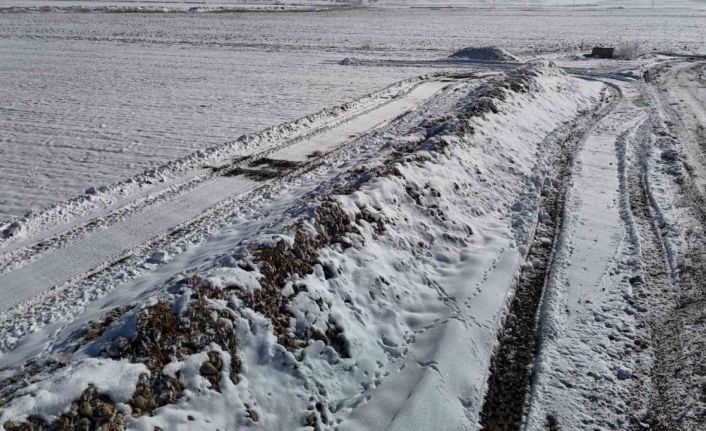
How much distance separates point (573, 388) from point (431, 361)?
4.51ft

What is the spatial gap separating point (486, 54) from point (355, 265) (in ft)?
83.3

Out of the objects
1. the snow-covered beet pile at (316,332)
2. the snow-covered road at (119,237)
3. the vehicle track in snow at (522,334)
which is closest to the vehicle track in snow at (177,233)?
the snow-covered road at (119,237)

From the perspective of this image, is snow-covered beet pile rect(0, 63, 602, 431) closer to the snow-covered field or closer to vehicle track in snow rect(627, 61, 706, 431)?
the snow-covered field

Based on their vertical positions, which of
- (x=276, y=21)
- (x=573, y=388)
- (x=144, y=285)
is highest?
(x=276, y=21)

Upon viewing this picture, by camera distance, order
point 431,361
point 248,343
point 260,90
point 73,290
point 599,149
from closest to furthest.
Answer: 1. point 248,343
2. point 431,361
3. point 73,290
4. point 599,149
5. point 260,90

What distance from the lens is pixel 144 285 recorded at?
6.98m

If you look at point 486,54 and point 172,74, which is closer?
point 172,74

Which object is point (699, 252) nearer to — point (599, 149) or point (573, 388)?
point (573, 388)

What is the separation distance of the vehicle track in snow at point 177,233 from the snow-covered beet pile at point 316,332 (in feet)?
2.19

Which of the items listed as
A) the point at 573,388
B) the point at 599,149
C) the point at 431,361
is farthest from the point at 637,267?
the point at 599,149

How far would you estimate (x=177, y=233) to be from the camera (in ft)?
28.5

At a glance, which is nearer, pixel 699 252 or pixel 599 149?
pixel 699 252

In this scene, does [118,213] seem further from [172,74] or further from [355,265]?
[172,74]

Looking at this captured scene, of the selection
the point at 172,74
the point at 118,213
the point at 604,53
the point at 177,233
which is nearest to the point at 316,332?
the point at 177,233
